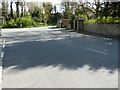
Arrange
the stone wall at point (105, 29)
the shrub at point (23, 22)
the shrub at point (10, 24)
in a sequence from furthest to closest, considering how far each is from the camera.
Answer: the shrub at point (23, 22) < the shrub at point (10, 24) < the stone wall at point (105, 29)

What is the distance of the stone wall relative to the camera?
18.2 m

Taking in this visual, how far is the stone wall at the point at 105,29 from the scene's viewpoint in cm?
1819

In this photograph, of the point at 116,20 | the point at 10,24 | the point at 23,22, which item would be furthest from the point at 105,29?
the point at 10,24

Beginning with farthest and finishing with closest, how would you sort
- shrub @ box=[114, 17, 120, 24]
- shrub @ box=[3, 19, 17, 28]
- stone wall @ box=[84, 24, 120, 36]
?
shrub @ box=[3, 19, 17, 28] < shrub @ box=[114, 17, 120, 24] < stone wall @ box=[84, 24, 120, 36]

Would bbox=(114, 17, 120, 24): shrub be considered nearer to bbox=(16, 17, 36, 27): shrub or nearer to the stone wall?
the stone wall

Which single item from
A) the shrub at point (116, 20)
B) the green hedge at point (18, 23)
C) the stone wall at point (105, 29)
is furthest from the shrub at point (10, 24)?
the shrub at point (116, 20)

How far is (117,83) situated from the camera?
404 cm

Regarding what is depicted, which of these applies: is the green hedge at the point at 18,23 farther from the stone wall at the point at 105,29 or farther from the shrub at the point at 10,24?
the stone wall at the point at 105,29

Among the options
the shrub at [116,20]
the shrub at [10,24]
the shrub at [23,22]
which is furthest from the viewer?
the shrub at [23,22]

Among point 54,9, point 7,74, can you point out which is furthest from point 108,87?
point 54,9

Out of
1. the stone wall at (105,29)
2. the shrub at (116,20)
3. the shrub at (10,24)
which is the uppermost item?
the shrub at (10,24)

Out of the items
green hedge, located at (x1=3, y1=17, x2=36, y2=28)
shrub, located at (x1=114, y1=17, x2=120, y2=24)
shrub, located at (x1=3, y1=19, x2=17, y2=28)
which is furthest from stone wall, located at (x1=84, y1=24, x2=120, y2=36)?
shrub, located at (x1=3, y1=19, x2=17, y2=28)

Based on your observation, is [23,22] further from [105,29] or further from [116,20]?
[116,20]

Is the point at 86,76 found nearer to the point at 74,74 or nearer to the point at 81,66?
the point at 74,74
